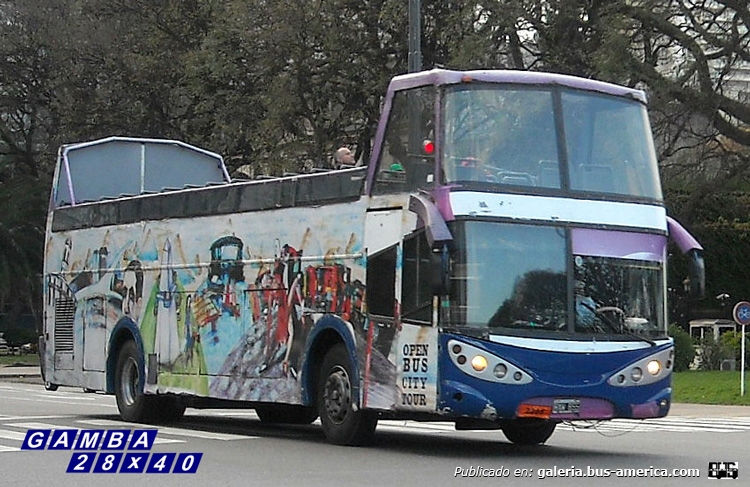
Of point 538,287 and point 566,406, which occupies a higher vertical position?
point 538,287

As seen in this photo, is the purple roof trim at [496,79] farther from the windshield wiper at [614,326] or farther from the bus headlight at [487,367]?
the bus headlight at [487,367]

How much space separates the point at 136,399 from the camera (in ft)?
68.3

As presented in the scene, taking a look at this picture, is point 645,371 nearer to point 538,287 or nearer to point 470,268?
point 538,287

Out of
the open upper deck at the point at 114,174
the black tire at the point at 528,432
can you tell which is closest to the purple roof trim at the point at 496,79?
the black tire at the point at 528,432

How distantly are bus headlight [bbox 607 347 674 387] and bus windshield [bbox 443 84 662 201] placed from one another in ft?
5.82

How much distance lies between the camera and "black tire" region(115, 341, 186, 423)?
2078 cm

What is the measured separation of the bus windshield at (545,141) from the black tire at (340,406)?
278 cm

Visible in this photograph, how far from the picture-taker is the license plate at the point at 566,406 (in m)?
14.6

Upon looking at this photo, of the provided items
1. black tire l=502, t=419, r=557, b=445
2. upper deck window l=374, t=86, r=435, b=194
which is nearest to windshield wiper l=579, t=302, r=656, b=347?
black tire l=502, t=419, r=557, b=445

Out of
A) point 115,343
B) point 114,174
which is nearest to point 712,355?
point 114,174

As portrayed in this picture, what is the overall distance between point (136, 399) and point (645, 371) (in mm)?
8518

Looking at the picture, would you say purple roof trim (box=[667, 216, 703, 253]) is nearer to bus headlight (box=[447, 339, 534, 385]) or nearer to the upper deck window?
bus headlight (box=[447, 339, 534, 385])

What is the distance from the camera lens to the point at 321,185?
670 inches

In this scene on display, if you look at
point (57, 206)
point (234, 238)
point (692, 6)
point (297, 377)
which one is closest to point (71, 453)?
point (297, 377)
